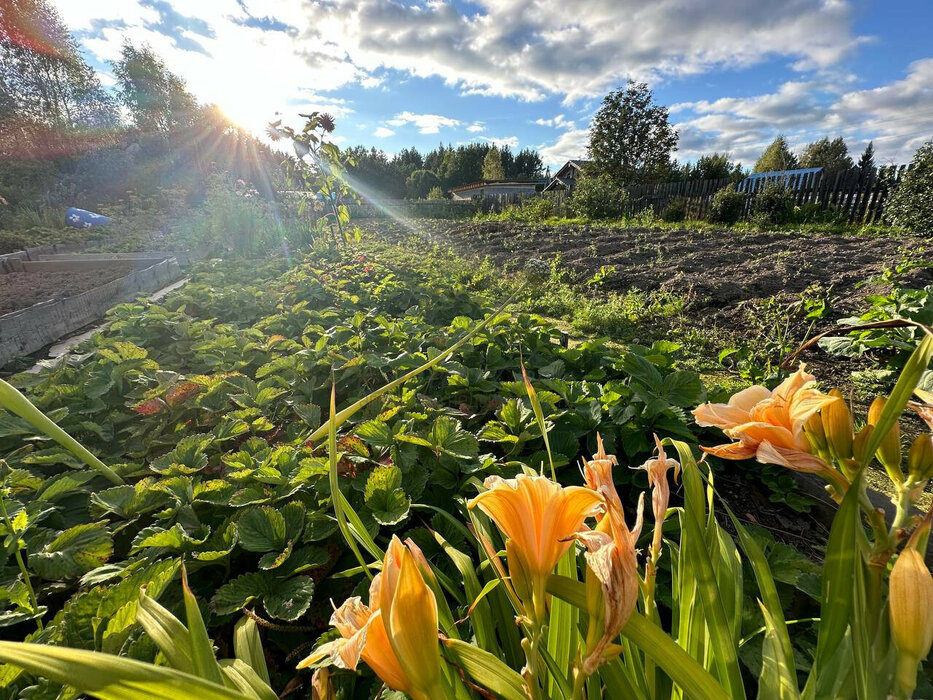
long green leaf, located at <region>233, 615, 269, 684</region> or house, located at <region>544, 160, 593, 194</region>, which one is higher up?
house, located at <region>544, 160, 593, 194</region>

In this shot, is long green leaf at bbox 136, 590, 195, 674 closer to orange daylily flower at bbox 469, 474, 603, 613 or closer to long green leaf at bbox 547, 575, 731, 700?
orange daylily flower at bbox 469, 474, 603, 613

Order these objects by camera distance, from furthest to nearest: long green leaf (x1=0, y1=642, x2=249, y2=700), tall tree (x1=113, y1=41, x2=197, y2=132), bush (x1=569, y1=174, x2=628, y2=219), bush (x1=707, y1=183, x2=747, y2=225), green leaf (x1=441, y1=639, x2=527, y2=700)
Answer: tall tree (x1=113, y1=41, x2=197, y2=132), bush (x1=569, y1=174, x2=628, y2=219), bush (x1=707, y1=183, x2=747, y2=225), green leaf (x1=441, y1=639, x2=527, y2=700), long green leaf (x1=0, y1=642, x2=249, y2=700)

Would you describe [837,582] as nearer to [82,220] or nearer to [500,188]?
[82,220]

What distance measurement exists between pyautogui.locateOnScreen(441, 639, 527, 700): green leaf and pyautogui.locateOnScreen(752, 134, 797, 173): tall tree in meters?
60.1

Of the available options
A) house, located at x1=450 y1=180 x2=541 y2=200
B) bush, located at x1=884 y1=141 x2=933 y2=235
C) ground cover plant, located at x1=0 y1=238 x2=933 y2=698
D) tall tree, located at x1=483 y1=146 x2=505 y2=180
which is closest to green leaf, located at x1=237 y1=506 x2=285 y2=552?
ground cover plant, located at x1=0 y1=238 x2=933 y2=698

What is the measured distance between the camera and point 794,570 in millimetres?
983

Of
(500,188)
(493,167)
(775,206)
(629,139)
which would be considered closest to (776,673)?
(775,206)

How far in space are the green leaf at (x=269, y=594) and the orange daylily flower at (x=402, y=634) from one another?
0.51m

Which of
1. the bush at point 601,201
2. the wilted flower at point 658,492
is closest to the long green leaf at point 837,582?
the wilted flower at point 658,492

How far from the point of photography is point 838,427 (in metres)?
0.47

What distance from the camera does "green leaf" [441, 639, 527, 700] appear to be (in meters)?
0.48

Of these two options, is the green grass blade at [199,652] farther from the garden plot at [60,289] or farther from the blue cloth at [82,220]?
the blue cloth at [82,220]

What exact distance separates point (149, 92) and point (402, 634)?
4112cm

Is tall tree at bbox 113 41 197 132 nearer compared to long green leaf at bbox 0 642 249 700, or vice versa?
long green leaf at bbox 0 642 249 700
